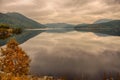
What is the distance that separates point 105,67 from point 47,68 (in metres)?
16.2

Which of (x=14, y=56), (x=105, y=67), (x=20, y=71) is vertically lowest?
(x=105, y=67)

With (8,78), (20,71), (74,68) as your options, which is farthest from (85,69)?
(8,78)

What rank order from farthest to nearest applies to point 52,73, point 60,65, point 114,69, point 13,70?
point 60,65
point 114,69
point 52,73
point 13,70

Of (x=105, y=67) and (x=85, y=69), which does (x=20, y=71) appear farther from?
(x=105, y=67)

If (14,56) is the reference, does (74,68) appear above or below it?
below

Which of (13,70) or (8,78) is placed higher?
(8,78)

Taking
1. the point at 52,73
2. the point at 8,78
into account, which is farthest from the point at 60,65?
the point at 8,78

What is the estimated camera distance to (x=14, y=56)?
1430 inches

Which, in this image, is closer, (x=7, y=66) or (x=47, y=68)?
(x=7, y=66)

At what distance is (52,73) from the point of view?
56.9m

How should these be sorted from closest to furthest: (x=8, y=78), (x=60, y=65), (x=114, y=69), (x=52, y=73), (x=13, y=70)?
(x=8, y=78) < (x=13, y=70) < (x=52, y=73) < (x=114, y=69) < (x=60, y=65)

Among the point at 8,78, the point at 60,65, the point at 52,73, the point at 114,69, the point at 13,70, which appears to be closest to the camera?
the point at 8,78

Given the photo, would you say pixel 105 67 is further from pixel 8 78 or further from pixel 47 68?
pixel 8 78

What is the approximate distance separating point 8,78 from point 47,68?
45182 millimetres
